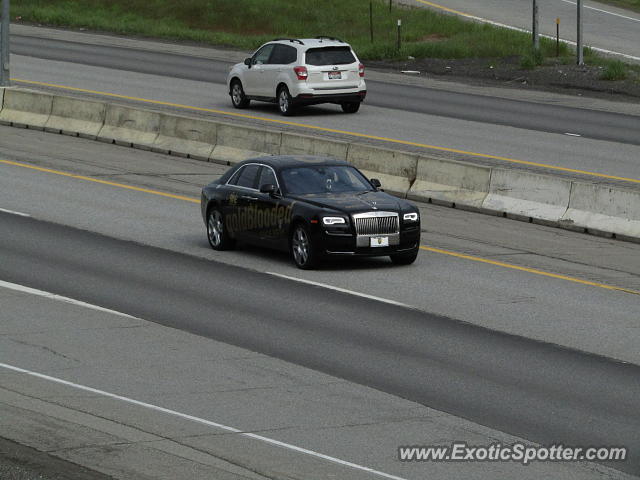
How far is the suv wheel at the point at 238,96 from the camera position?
39.1 metres

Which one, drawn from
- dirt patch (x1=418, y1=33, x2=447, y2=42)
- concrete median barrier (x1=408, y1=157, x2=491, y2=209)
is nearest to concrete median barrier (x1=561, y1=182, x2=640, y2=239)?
concrete median barrier (x1=408, y1=157, x2=491, y2=209)

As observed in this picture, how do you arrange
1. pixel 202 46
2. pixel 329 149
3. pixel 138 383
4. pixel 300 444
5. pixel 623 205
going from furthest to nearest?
pixel 202 46 → pixel 329 149 → pixel 623 205 → pixel 138 383 → pixel 300 444

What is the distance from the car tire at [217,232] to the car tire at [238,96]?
58.7 feet

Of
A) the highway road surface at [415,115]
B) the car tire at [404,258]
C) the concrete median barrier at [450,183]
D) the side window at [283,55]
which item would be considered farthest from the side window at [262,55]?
the car tire at [404,258]

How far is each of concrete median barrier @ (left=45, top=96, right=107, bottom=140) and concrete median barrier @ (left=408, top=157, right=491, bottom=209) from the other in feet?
34.2

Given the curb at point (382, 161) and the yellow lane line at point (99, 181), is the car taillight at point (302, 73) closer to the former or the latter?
the curb at point (382, 161)

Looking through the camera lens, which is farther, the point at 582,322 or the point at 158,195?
the point at 158,195

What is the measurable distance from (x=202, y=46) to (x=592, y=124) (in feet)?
81.2

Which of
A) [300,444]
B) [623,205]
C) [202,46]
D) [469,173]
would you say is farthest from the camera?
[202,46]

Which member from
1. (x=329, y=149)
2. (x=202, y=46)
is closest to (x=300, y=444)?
(x=329, y=149)

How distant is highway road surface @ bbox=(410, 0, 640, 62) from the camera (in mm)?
57844

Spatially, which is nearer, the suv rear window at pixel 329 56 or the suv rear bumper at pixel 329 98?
the suv rear bumper at pixel 329 98

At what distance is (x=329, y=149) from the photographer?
2877 cm

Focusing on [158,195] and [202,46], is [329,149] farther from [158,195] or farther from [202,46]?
[202,46]
